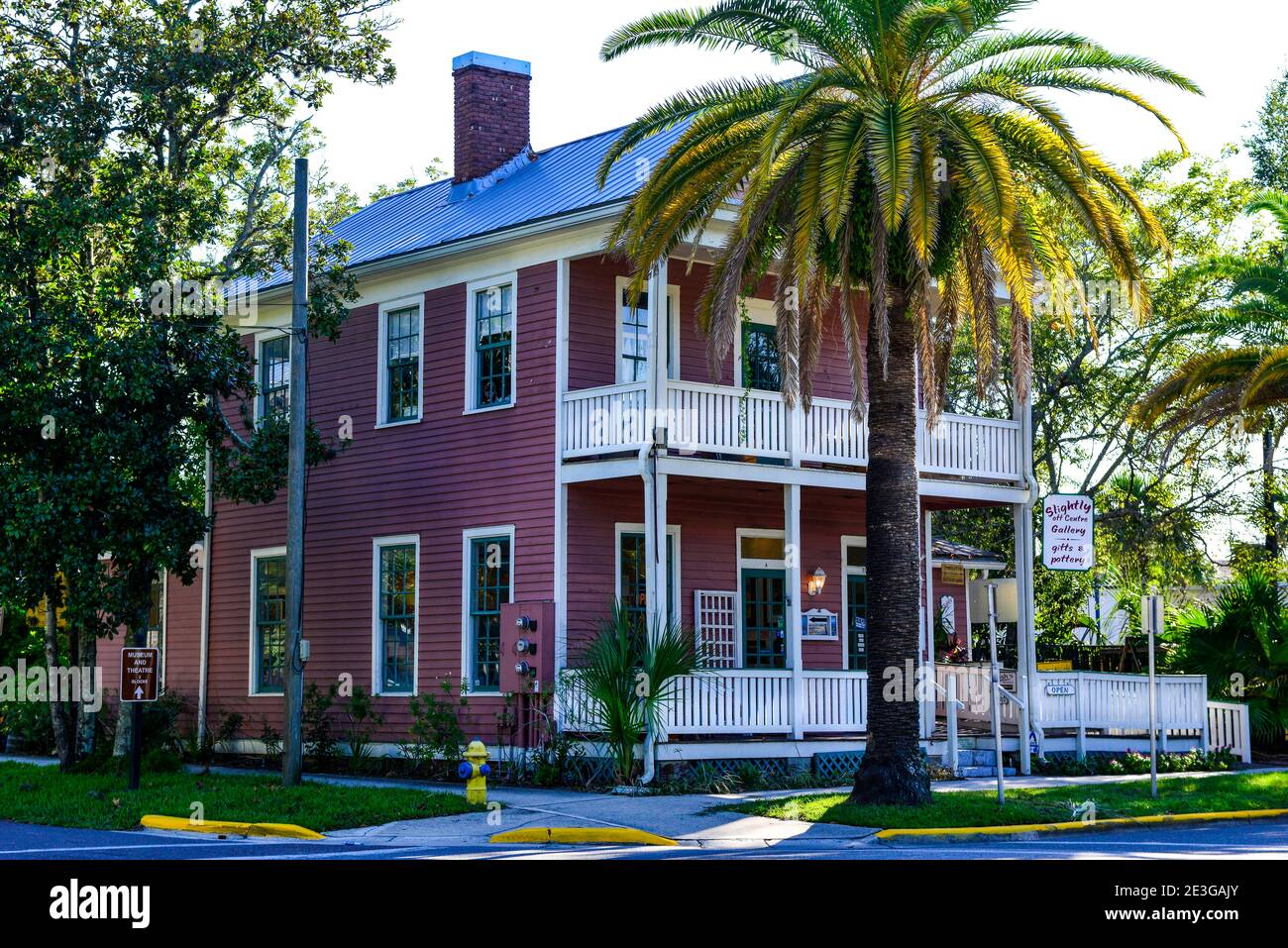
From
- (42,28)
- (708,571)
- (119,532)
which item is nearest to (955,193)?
(708,571)

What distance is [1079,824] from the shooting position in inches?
645

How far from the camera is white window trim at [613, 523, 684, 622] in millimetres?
22406

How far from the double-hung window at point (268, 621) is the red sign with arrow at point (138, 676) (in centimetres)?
727

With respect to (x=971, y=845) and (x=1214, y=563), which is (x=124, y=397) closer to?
(x=971, y=845)

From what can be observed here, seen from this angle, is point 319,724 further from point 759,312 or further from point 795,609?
point 759,312

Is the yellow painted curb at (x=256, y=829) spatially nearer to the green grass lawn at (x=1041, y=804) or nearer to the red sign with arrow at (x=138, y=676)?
the red sign with arrow at (x=138, y=676)

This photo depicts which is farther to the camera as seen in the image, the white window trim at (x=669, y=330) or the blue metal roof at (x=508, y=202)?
the blue metal roof at (x=508, y=202)

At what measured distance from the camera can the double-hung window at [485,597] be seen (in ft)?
74.3

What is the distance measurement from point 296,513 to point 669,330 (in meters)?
6.76

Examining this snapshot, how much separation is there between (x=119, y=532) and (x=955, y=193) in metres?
11.8

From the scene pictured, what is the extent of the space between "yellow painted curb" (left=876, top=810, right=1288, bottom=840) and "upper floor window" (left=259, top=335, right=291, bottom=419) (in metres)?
14.7
